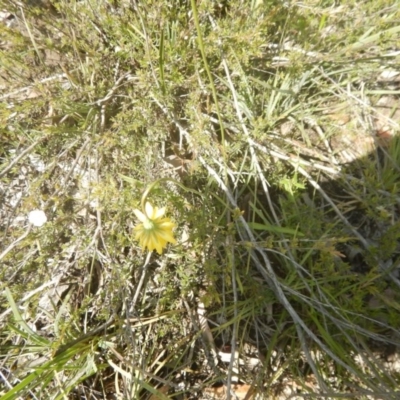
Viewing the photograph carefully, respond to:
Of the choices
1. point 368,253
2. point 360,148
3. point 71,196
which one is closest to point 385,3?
point 360,148

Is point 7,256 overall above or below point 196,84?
below

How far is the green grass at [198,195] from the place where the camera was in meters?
1.49

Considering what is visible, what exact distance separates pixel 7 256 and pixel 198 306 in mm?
798

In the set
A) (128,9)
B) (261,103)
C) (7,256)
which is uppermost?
(128,9)

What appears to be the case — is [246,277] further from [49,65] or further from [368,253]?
[49,65]

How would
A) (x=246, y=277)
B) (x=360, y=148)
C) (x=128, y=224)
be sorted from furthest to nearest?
1. (x=360, y=148)
2. (x=128, y=224)
3. (x=246, y=277)

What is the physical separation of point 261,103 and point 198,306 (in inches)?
36.8

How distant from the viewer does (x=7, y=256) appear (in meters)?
1.54

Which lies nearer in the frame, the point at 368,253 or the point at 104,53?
the point at 368,253

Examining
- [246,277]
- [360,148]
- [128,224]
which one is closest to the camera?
[246,277]

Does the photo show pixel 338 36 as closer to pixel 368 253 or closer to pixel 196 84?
pixel 196 84

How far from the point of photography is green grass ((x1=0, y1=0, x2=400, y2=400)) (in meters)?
1.49

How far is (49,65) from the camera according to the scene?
5.79 feet

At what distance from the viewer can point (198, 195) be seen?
1608 mm
